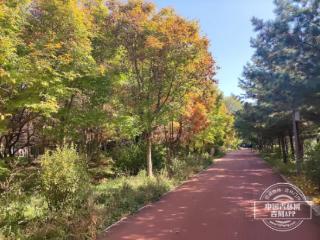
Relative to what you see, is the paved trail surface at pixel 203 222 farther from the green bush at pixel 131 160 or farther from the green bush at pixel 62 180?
the green bush at pixel 131 160

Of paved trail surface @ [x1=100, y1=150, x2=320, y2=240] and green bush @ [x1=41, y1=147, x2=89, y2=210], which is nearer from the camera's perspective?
paved trail surface @ [x1=100, y1=150, x2=320, y2=240]

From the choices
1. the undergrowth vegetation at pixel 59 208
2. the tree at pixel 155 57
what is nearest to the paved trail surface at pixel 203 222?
the undergrowth vegetation at pixel 59 208

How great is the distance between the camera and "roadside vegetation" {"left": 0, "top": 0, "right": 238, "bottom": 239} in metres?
10.0

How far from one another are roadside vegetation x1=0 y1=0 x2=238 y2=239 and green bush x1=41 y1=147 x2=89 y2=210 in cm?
2

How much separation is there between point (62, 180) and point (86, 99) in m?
8.90

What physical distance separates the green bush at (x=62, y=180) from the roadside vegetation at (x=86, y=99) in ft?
0.08

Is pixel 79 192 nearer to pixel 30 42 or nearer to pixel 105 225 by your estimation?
pixel 105 225

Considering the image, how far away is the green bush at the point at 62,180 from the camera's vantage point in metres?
9.73

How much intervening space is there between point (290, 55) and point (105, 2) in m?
9.32

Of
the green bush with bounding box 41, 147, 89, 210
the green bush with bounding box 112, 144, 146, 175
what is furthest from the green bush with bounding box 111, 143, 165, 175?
the green bush with bounding box 41, 147, 89, 210

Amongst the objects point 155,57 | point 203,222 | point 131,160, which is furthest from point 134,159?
point 203,222

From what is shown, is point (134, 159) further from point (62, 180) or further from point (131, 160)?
point (62, 180)

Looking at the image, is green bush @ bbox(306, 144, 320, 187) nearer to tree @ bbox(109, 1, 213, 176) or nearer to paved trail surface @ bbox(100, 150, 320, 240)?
paved trail surface @ bbox(100, 150, 320, 240)

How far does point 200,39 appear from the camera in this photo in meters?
17.8
